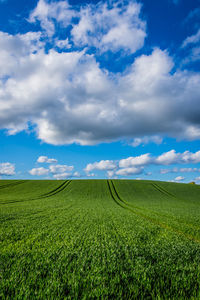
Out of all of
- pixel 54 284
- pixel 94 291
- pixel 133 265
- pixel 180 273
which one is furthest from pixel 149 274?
pixel 54 284

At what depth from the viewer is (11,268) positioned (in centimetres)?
474

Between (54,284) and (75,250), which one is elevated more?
(54,284)

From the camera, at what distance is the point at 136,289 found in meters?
3.85

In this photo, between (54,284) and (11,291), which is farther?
(54,284)

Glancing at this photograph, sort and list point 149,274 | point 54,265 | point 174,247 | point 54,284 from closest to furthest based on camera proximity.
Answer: point 54,284 → point 149,274 → point 54,265 → point 174,247

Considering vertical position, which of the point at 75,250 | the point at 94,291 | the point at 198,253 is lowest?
the point at 198,253

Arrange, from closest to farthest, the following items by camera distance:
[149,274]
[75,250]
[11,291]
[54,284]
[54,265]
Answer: [11,291], [54,284], [149,274], [54,265], [75,250]

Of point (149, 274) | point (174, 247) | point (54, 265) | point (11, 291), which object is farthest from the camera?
point (174, 247)

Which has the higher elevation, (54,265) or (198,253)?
(54,265)

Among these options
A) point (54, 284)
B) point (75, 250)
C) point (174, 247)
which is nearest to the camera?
point (54, 284)

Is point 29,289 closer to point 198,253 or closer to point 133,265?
point 133,265

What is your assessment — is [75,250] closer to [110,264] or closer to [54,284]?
[110,264]

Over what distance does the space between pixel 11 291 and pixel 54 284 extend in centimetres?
95

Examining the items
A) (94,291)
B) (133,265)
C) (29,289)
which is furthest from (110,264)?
(29,289)
